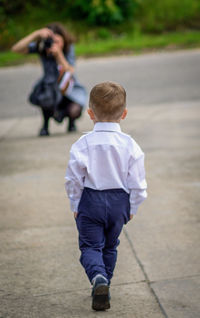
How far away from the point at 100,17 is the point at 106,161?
17122mm

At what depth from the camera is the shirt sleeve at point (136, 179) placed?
102 inches

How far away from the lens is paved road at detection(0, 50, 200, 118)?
9.39 metres

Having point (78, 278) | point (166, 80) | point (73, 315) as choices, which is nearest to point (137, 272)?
point (78, 278)

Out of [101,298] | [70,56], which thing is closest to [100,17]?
[70,56]

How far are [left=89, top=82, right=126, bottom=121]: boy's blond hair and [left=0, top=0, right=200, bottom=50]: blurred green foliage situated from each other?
1537 cm

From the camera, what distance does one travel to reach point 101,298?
8.47 feet

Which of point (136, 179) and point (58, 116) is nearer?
point (136, 179)

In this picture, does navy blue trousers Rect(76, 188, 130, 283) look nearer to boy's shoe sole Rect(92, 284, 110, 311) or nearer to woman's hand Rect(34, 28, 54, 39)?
boy's shoe sole Rect(92, 284, 110, 311)

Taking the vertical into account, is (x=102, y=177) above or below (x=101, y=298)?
→ above

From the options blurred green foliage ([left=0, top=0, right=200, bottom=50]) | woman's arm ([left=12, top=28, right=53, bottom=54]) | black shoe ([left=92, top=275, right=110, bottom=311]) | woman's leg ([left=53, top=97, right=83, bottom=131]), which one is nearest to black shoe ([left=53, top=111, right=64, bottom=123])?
woman's leg ([left=53, top=97, right=83, bottom=131])

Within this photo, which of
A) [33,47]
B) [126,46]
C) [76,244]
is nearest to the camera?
[76,244]

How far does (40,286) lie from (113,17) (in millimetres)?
16758

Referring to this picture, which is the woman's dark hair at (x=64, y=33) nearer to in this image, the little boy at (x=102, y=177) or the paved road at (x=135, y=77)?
the paved road at (x=135, y=77)

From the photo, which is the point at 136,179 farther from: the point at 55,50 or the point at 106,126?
the point at 55,50
